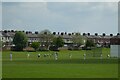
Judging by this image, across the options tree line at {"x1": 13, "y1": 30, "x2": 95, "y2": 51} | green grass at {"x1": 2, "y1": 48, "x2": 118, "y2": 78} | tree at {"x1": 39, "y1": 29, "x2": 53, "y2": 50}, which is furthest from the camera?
tree at {"x1": 39, "y1": 29, "x2": 53, "y2": 50}

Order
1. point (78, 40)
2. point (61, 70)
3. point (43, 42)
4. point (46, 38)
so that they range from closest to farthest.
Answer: point (61, 70) < point (46, 38) < point (43, 42) < point (78, 40)

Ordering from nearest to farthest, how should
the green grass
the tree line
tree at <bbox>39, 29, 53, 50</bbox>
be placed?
the green grass, the tree line, tree at <bbox>39, 29, 53, 50</bbox>

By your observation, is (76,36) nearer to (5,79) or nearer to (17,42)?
(17,42)

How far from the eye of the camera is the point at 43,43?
14675cm

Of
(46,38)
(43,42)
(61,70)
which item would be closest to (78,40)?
(43,42)

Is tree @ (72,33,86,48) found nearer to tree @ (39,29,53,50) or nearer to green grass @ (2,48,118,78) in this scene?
tree @ (39,29,53,50)

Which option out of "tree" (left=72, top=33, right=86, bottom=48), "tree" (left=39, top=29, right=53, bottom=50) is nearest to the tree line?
"tree" (left=39, top=29, right=53, bottom=50)

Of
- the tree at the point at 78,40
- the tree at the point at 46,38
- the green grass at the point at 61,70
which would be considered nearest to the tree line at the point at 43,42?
the tree at the point at 46,38

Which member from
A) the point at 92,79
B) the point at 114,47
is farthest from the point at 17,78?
the point at 114,47

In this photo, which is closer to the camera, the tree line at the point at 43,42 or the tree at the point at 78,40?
the tree line at the point at 43,42

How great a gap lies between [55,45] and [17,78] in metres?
114

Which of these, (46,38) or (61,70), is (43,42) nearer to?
(46,38)

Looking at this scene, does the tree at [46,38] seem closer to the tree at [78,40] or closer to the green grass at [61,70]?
the tree at [78,40]

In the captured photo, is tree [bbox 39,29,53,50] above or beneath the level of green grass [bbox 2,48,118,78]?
above
